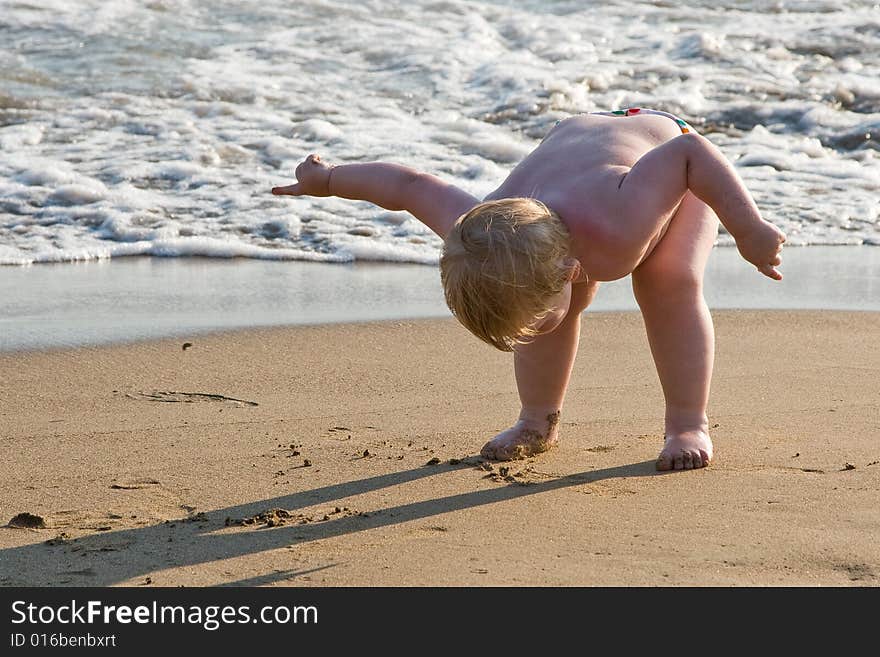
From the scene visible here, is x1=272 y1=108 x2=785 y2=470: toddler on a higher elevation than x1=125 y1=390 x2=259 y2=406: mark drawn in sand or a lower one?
higher

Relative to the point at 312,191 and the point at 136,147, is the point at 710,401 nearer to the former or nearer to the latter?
the point at 312,191

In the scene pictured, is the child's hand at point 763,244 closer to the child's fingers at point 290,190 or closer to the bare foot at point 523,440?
the bare foot at point 523,440

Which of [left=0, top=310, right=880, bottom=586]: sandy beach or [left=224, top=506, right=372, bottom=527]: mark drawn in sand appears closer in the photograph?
[left=0, top=310, right=880, bottom=586]: sandy beach

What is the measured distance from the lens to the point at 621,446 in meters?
3.15

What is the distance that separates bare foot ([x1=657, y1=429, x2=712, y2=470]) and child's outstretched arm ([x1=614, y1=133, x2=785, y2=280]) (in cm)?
47

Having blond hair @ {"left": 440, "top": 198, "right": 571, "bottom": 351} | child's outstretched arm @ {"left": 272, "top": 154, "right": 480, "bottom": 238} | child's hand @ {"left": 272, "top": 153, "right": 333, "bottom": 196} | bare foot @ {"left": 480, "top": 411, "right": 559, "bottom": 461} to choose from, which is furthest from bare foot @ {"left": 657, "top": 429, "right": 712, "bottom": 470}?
child's hand @ {"left": 272, "top": 153, "right": 333, "bottom": 196}

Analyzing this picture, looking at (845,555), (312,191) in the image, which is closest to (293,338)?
(312,191)

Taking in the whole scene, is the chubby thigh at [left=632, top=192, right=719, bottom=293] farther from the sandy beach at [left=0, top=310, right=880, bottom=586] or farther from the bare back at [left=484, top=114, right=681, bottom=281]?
the sandy beach at [left=0, top=310, right=880, bottom=586]

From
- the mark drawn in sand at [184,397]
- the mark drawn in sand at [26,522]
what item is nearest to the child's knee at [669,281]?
the mark drawn in sand at [184,397]

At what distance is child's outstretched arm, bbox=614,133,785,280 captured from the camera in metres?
2.73

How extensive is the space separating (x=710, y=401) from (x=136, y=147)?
486cm

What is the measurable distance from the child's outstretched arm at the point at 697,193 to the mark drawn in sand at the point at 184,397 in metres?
1.39

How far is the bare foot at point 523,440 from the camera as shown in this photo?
120 inches

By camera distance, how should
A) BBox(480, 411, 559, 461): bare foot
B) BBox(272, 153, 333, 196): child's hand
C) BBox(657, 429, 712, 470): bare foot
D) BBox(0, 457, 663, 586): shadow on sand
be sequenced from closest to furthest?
BBox(0, 457, 663, 586): shadow on sand, BBox(657, 429, 712, 470): bare foot, BBox(480, 411, 559, 461): bare foot, BBox(272, 153, 333, 196): child's hand
